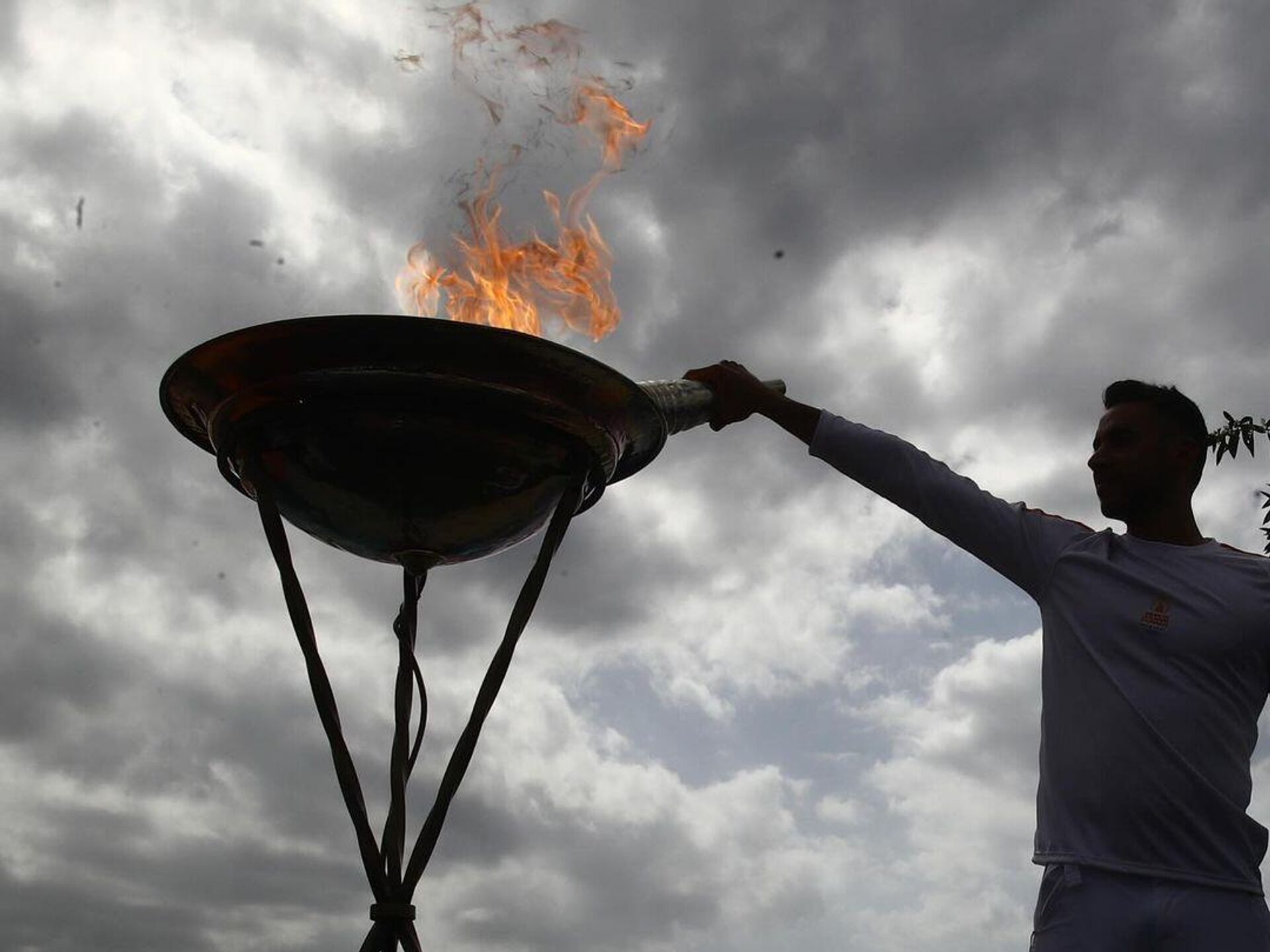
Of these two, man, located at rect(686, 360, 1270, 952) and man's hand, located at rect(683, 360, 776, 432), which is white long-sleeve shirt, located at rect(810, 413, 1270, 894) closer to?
man, located at rect(686, 360, 1270, 952)

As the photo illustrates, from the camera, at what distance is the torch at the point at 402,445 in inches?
108

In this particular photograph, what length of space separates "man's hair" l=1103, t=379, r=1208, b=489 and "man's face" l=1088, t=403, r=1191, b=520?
0.03m

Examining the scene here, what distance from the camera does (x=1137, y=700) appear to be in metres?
2.77

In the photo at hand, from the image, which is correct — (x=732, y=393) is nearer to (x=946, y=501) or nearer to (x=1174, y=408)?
(x=946, y=501)

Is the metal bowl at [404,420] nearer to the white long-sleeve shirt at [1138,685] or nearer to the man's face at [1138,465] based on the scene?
the white long-sleeve shirt at [1138,685]

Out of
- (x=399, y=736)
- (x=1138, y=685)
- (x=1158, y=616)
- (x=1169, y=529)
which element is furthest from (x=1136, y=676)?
(x=399, y=736)

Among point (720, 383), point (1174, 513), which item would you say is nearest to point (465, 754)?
point (720, 383)

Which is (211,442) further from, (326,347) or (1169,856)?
(1169,856)

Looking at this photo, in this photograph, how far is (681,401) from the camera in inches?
136

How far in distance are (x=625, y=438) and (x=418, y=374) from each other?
2.27 feet

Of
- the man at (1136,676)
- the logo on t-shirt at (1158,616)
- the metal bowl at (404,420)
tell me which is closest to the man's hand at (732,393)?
the man at (1136,676)

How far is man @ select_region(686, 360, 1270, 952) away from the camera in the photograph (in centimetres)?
263

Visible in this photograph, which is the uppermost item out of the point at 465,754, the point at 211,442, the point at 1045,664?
the point at 211,442

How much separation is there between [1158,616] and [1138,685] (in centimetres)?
19
